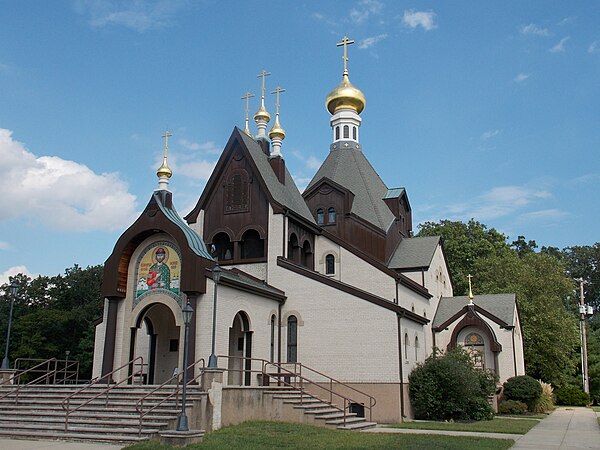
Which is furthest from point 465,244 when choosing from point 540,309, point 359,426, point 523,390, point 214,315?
point 214,315

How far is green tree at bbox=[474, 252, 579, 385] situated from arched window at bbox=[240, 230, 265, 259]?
76.0 ft

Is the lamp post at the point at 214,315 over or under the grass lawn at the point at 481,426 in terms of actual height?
over

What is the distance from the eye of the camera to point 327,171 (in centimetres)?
3641

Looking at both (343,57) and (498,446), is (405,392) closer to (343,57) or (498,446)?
(498,446)

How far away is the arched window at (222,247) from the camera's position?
93.4 feet

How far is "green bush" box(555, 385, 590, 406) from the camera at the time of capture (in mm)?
44906

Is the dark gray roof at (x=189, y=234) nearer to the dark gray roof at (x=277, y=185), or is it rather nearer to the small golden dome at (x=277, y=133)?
the dark gray roof at (x=277, y=185)

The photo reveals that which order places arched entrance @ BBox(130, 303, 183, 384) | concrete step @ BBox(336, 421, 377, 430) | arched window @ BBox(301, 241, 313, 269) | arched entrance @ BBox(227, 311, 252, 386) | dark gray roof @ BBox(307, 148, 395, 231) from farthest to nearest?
1. dark gray roof @ BBox(307, 148, 395, 231)
2. arched window @ BBox(301, 241, 313, 269)
3. arched entrance @ BBox(130, 303, 183, 384)
4. arched entrance @ BBox(227, 311, 252, 386)
5. concrete step @ BBox(336, 421, 377, 430)

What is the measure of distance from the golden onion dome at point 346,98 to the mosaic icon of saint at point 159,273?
69.6 feet

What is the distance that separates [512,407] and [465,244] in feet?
93.1

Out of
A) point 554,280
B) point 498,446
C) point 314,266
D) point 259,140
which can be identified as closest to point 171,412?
point 498,446

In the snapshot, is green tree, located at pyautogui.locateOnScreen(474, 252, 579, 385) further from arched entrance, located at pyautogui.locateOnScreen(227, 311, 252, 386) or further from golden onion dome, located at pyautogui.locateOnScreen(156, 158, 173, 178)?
golden onion dome, located at pyautogui.locateOnScreen(156, 158, 173, 178)

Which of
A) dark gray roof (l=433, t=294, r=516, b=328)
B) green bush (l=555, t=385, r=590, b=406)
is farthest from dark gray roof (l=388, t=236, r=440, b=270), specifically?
green bush (l=555, t=385, r=590, b=406)

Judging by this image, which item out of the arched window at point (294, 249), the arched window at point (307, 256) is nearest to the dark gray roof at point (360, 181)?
the arched window at point (307, 256)
